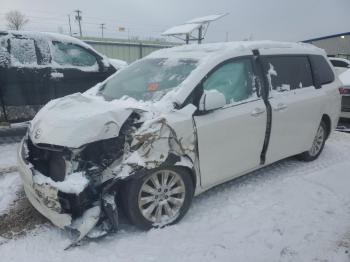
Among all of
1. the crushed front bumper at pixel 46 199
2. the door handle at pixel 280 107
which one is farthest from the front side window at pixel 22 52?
the door handle at pixel 280 107

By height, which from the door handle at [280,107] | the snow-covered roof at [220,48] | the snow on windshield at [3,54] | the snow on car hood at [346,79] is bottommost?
the snow on car hood at [346,79]

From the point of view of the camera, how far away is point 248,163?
13.8 ft

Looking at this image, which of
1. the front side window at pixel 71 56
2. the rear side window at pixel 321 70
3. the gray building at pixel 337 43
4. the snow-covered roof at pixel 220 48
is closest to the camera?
the snow-covered roof at pixel 220 48

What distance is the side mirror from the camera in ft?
11.7

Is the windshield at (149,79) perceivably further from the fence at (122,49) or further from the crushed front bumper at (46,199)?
the fence at (122,49)

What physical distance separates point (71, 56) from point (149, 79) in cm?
332

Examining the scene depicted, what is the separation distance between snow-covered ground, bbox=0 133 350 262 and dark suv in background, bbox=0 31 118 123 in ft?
7.16

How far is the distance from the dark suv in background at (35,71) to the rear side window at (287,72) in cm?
389

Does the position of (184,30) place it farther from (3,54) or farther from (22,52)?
(3,54)

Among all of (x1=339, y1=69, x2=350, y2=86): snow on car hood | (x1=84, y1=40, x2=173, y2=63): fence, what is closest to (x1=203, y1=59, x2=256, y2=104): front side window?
(x1=339, y1=69, x2=350, y2=86): snow on car hood

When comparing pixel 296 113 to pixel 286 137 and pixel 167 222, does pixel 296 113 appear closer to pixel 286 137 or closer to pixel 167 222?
pixel 286 137

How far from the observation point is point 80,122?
10.4 ft

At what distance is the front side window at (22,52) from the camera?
6246mm

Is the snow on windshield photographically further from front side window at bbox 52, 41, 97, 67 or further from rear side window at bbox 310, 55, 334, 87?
rear side window at bbox 310, 55, 334, 87
